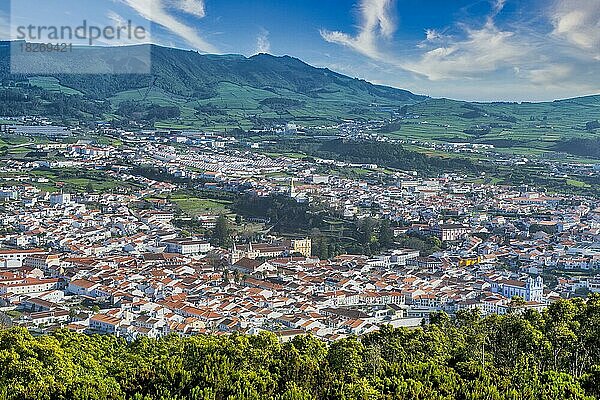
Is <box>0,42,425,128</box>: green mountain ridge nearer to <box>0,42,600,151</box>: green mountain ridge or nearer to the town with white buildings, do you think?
<box>0,42,600,151</box>: green mountain ridge

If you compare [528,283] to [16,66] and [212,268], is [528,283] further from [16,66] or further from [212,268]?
[16,66]

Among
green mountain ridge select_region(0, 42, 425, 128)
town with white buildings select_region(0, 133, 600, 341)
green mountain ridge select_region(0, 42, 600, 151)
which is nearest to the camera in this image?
town with white buildings select_region(0, 133, 600, 341)

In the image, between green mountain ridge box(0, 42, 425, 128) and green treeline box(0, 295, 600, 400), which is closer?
green treeline box(0, 295, 600, 400)

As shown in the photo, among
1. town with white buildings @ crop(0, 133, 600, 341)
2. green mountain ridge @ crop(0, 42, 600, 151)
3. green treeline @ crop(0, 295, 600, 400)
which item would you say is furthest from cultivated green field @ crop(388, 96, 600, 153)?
green treeline @ crop(0, 295, 600, 400)

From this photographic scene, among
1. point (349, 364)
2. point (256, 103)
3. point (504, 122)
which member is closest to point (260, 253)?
point (349, 364)

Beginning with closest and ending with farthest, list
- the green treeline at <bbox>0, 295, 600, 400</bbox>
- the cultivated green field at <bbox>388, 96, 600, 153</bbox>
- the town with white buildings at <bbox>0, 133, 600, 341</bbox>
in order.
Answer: the green treeline at <bbox>0, 295, 600, 400</bbox>, the town with white buildings at <bbox>0, 133, 600, 341</bbox>, the cultivated green field at <bbox>388, 96, 600, 153</bbox>

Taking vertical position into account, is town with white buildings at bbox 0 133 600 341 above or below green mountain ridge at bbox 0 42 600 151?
below

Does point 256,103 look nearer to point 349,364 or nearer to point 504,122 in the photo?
point 504,122

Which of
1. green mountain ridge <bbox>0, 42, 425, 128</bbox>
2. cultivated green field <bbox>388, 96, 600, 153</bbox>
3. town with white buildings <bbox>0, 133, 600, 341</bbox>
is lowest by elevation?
town with white buildings <bbox>0, 133, 600, 341</bbox>

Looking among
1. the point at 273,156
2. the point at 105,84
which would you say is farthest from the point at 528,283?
Answer: the point at 105,84

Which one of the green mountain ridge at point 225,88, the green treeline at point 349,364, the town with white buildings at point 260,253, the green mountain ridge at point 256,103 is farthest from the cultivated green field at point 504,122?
the green treeline at point 349,364
